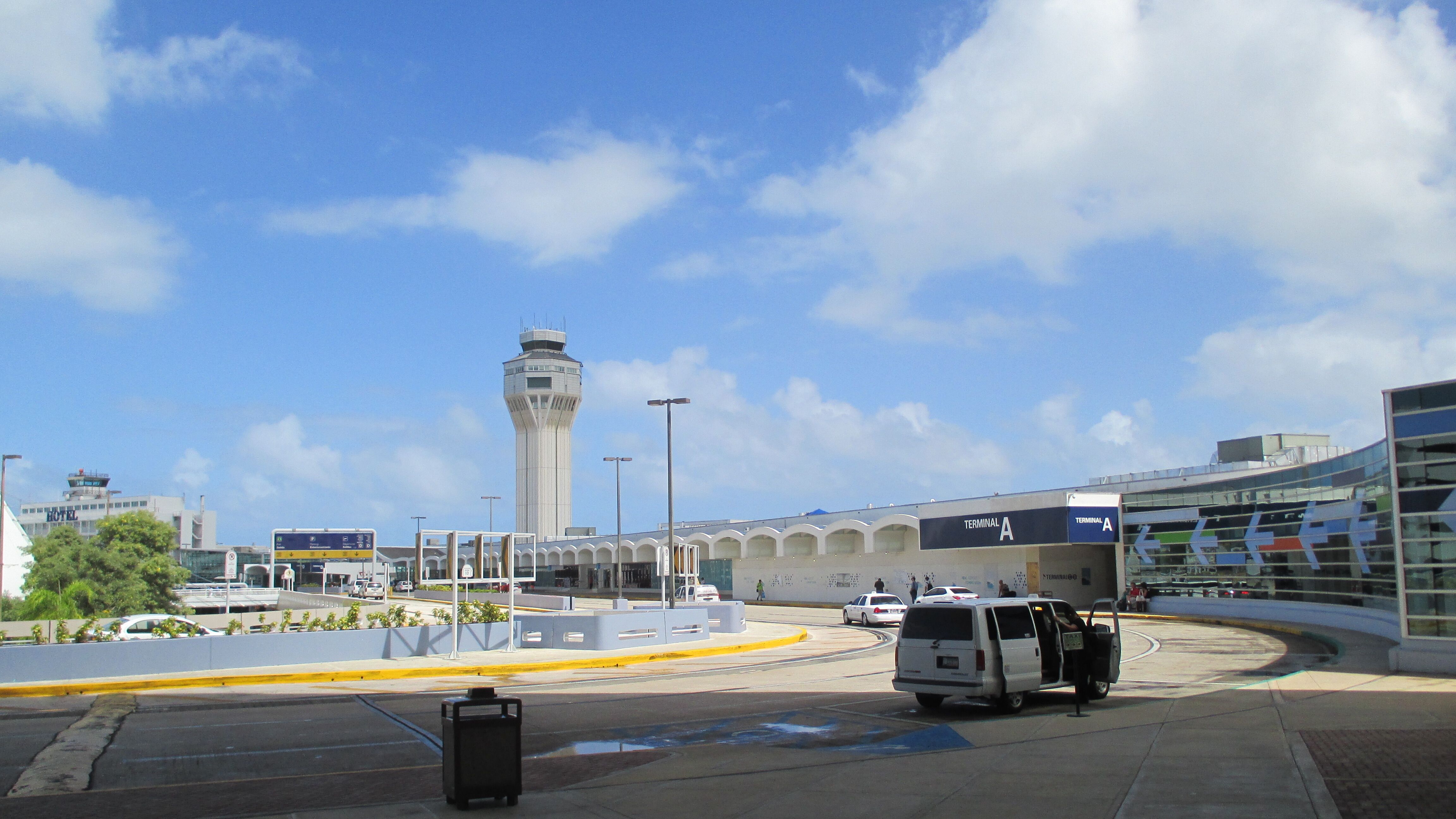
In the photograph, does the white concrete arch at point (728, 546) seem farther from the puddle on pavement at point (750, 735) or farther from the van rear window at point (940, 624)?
the puddle on pavement at point (750, 735)

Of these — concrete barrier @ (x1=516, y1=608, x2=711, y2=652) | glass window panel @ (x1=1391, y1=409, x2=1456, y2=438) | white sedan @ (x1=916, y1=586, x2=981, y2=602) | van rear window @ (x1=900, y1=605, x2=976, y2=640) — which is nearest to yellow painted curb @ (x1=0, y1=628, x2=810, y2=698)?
concrete barrier @ (x1=516, y1=608, x2=711, y2=652)

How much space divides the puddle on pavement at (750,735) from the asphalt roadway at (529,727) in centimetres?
4

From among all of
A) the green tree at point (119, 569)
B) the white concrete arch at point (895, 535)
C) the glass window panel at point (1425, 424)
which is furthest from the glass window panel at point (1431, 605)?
the green tree at point (119, 569)

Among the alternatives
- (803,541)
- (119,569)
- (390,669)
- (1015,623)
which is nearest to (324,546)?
(390,669)

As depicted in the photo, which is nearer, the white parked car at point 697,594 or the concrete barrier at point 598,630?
the concrete barrier at point 598,630

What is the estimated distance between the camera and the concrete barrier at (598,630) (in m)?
28.7

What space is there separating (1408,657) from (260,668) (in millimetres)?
23255

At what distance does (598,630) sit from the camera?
28531 millimetres

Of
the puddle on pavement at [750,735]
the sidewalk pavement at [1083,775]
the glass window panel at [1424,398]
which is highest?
the glass window panel at [1424,398]

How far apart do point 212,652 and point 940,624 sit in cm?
1657

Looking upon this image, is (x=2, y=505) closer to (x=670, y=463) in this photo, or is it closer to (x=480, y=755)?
(x=670, y=463)

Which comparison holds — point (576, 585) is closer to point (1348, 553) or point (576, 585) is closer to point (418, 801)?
point (1348, 553)

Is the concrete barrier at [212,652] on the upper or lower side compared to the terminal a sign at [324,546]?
lower

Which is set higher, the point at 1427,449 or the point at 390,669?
the point at 1427,449
